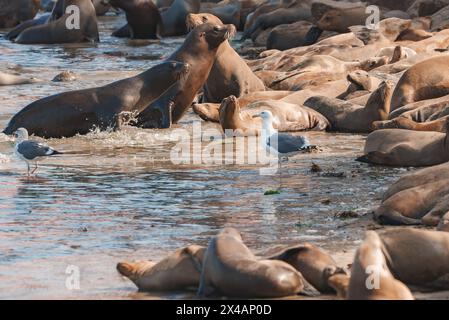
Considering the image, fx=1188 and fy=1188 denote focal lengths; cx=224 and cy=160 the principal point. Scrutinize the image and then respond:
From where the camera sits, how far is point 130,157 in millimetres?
9914

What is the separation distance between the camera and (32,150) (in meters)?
8.84

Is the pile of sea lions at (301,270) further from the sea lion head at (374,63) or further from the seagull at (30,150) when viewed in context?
the sea lion head at (374,63)

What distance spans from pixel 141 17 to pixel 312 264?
59.2 feet

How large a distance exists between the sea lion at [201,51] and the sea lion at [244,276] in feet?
24.5

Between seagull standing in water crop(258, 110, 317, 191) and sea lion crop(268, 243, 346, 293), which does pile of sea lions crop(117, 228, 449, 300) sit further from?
seagull standing in water crop(258, 110, 317, 191)

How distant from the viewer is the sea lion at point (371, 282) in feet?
14.9

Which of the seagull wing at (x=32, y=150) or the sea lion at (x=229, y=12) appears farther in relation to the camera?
Result: the sea lion at (x=229, y=12)

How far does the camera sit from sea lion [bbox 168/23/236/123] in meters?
12.5

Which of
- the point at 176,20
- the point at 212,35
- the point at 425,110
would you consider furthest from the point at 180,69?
the point at 176,20

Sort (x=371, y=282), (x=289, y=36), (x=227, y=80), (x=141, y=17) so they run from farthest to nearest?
(x=141, y=17) → (x=289, y=36) → (x=227, y=80) → (x=371, y=282)

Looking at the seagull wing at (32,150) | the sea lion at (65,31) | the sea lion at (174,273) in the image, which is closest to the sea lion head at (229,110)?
the seagull wing at (32,150)

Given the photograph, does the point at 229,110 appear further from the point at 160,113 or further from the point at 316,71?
the point at 316,71

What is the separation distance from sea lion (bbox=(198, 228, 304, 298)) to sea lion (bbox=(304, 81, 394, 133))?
604 cm

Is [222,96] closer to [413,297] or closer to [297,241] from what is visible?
[297,241]
